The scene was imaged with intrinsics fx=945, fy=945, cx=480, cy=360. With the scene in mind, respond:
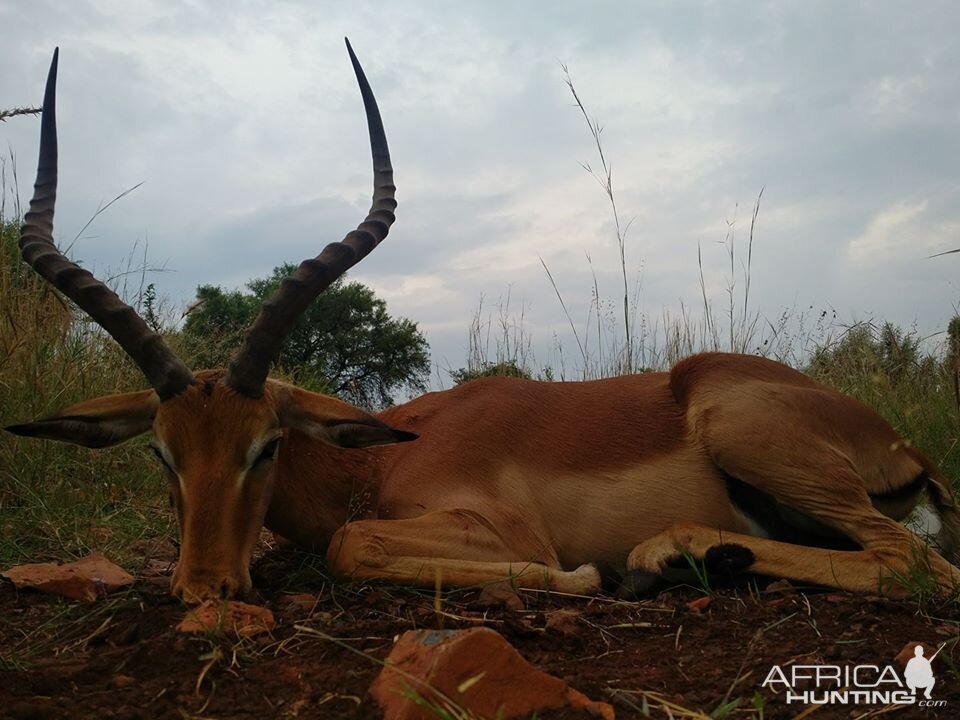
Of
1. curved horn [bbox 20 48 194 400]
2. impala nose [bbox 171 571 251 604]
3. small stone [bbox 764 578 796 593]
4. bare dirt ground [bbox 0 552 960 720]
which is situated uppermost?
curved horn [bbox 20 48 194 400]

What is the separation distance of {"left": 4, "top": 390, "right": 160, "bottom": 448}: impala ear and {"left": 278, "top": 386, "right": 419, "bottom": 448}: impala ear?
1.89 ft

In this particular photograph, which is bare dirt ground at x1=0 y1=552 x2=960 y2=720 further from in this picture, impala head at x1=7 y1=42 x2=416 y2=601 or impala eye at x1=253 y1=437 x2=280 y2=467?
impala eye at x1=253 y1=437 x2=280 y2=467

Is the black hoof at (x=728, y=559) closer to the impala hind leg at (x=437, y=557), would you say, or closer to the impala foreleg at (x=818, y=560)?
the impala foreleg at (x=818, y=560)

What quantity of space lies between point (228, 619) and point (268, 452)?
0.97 metres

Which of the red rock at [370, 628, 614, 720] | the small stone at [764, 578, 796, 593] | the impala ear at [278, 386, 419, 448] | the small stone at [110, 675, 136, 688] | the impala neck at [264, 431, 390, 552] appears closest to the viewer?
the red rock at [370, 628, 614, 720]

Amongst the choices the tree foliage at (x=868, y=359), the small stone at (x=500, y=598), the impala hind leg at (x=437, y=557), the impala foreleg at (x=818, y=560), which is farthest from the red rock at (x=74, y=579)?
the tree foliage at (x=868, y=359)

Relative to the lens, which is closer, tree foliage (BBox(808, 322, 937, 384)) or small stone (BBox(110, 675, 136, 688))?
small stone (BBox(110, 675, 136, 688))

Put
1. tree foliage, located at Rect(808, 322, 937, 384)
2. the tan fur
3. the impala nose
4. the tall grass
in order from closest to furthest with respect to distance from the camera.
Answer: the impala nose < the tan fur < the tall grass < tree foliage, located at Rect(808, 322, 937, 384)

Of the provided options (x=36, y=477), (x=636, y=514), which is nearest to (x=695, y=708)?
(x=636, y=514)

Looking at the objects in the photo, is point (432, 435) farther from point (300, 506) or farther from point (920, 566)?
point (920, 566)

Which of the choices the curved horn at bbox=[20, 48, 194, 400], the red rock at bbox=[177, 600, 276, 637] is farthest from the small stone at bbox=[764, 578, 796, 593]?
the curved horn at bbox=[20, 48, 194, 400]

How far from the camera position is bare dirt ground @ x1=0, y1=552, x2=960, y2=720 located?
2340mm

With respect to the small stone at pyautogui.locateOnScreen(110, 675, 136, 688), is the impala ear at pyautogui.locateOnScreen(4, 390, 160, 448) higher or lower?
higher

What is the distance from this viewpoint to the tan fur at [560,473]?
3686 millimetres
